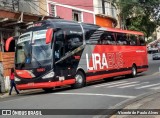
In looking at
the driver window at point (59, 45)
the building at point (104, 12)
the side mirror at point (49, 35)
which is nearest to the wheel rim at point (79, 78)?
the driver window at point (59, 45)

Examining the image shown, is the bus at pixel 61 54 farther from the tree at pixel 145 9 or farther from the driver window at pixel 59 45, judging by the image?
the tree at pixel 145 9

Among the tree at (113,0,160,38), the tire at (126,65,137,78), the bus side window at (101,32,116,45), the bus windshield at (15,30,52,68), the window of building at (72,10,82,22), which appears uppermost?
the tree at (113,0,160,38)

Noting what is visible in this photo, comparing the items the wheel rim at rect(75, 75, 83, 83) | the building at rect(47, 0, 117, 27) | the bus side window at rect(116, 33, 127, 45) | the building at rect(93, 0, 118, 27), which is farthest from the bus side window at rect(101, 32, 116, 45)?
the building at rect(93, 0, 118, 27)

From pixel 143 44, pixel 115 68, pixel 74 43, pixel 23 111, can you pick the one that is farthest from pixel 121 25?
pixel 23 111

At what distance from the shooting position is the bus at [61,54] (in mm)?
18500

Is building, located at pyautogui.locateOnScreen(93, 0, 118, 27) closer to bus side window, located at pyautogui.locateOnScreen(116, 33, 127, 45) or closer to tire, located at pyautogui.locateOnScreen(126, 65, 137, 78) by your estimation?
tire, located at pyautogui.locateOnScreen(126, 65, 137, 78)

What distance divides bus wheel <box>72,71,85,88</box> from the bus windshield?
2472 millimetres

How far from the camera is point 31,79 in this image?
733 inches

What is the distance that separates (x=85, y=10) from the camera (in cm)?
3606

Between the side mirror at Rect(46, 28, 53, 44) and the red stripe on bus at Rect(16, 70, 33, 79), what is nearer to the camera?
the side mirror at Rect(46, 28, 53, 44)

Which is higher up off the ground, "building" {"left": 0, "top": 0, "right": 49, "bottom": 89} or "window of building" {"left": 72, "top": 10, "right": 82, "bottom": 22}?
"window of building" {"left": 72, "top": 10, "right": 82, "bottom": 22}

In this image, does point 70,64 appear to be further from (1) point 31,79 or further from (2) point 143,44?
(2) point 143,44

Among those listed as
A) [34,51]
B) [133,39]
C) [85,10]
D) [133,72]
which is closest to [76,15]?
[85,10]

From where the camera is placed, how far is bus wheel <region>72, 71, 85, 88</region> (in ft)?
66.7
